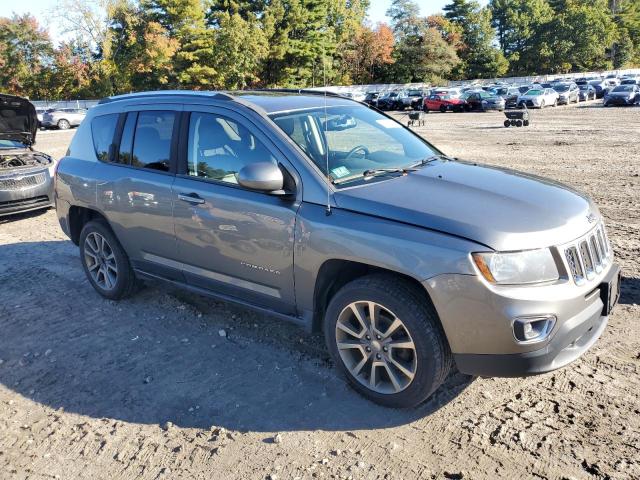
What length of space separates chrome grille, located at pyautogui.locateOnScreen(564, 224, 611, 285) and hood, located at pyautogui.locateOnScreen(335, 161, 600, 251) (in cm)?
6

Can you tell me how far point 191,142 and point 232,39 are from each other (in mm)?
53984

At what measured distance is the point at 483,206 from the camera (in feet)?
10.5

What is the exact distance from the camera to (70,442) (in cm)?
320

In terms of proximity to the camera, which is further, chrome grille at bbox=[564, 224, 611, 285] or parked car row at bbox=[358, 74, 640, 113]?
parked car row at bbox=[358, 74, 640, 113]

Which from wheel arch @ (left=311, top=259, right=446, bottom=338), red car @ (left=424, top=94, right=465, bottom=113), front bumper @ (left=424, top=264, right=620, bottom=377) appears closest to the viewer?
front bumper @ (left=424, top=264, right=620, bottom=377)

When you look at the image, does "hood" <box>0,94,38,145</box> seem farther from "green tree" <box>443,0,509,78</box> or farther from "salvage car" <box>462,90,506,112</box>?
"green tree" <box>443,0,509,78</box>

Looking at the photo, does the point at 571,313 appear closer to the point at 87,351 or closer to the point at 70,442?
the point at 70,442

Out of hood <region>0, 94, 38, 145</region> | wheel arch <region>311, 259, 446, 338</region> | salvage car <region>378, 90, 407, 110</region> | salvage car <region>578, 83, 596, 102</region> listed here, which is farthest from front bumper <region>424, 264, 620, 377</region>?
salvage car <region>578, 83, 596, 102</region>

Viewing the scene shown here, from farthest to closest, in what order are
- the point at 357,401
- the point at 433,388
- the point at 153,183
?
the point at 153,183, the point at 357,401, the point at 433,388

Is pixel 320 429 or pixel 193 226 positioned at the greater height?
pixel 193 226

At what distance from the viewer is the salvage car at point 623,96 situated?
1435 inches

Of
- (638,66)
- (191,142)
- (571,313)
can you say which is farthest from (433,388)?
(638,66)

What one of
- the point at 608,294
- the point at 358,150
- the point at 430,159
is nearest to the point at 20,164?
the point at 358,150

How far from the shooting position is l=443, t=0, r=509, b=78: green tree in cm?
8756
